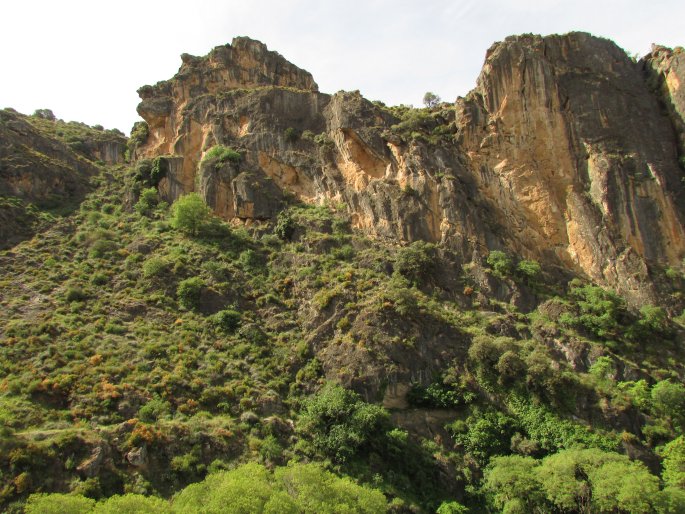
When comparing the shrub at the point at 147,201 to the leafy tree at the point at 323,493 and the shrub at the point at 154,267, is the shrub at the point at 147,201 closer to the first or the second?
the shrub at the point at 154,267

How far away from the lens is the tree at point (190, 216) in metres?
47.2

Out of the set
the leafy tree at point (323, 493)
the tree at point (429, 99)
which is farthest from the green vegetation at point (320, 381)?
the tree at point (429, 99)

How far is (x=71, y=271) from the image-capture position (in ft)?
138

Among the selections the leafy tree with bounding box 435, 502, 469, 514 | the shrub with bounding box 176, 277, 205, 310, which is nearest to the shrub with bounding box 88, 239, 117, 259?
the shrub with bounding box 176, 277, 205, 310

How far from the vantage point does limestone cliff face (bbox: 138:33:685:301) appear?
44.5m

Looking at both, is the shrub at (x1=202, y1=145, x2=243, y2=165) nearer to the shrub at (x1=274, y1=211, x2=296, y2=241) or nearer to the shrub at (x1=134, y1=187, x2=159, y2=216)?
the shrub at (x1=134, y1=187, x2=159, y2=216)

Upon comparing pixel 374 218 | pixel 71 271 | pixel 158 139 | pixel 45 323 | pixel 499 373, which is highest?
pixel 158 139

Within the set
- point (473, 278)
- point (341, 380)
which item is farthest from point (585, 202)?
point (341, 380)

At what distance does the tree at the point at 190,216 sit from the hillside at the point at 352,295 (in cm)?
19

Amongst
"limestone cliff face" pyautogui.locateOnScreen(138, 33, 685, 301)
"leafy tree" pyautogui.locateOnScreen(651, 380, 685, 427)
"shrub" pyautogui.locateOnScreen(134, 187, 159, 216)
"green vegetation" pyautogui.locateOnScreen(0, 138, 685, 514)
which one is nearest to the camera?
"green vegetation" pyautogui.locateOnScreen(0, 138, 685, 514)

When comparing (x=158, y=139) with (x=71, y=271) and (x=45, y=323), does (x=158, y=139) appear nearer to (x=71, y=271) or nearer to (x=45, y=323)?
(x=71, y=271)

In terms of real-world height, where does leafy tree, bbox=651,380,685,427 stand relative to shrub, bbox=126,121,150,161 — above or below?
below

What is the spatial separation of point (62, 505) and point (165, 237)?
2813cm

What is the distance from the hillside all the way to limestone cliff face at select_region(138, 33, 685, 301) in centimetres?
22
